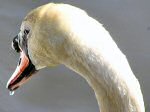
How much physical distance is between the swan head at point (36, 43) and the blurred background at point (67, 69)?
55.6 inches

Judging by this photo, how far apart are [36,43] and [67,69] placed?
2.21 metres

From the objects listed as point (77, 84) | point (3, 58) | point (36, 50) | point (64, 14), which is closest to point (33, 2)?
point (3, 58)

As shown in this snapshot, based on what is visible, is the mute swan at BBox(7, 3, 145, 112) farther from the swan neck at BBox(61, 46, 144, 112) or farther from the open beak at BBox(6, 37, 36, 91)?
the open beak at BBox(6, 37, 36, 91)

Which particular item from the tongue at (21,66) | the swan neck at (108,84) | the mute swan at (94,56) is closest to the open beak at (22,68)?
the tongue at (21,66)

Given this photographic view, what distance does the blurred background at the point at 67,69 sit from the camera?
549cm

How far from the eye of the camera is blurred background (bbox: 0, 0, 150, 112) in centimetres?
549

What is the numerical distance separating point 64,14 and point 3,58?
277cm

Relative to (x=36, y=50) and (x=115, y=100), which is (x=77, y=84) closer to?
(x=36, y=50)

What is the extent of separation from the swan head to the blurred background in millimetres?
1411

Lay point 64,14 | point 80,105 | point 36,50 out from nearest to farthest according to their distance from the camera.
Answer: point 64,14 < point 36,50 < point 80,105

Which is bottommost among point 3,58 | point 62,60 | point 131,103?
point 131,103

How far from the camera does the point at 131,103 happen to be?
2.97m

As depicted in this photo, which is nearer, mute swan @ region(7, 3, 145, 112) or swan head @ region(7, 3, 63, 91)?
mute swan @ region(7, 3, 145, 112)

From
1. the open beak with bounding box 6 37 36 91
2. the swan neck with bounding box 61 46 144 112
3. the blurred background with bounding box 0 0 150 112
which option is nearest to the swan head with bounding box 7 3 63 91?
the open beak with bounding box 6 37 36 91
